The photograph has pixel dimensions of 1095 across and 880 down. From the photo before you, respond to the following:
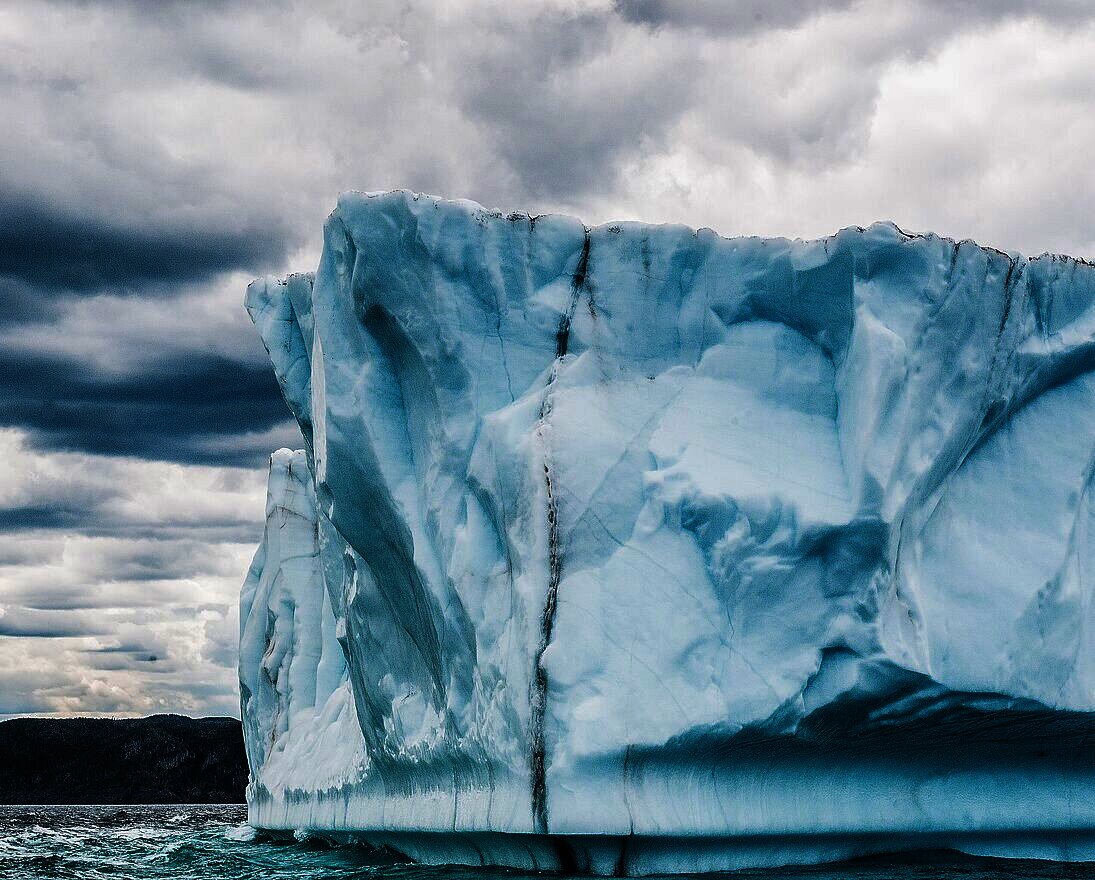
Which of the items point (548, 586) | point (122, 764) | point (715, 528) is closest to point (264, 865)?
point (548, 586)

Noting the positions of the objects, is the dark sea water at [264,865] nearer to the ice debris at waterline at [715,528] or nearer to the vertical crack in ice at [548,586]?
the ice debris at waterline at [715,528]

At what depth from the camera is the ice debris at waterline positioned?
343 inches

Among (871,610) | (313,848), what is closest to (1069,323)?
(871,610)

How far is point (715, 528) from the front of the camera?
8.88 metres

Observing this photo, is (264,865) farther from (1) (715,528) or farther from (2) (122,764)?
(2) (122,764)

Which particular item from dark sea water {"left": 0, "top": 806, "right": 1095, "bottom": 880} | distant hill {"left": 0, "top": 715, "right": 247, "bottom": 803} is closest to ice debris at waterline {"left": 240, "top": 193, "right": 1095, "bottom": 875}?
dark sea water {"left": 0, "top": 806, "right": 1095, "bottom": 880}

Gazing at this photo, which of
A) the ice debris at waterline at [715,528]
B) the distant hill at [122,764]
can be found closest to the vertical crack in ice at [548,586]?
the ice debris at waterline at [715,528]

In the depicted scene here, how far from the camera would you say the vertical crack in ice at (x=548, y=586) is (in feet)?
27.6

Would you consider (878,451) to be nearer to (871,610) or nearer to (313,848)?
(871,610)

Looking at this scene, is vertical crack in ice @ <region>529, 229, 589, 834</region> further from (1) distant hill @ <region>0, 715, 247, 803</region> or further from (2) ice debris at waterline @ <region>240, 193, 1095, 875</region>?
(1) distant hill @ <region>0, 715, 247, 803</region>

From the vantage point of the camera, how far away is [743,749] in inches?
351

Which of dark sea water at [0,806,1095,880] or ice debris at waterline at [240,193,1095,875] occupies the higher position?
ice debris at waterline at [240,193,1095,875]

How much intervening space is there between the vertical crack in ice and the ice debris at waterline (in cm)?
2

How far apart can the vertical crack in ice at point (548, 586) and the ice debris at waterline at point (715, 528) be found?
0.02 m
